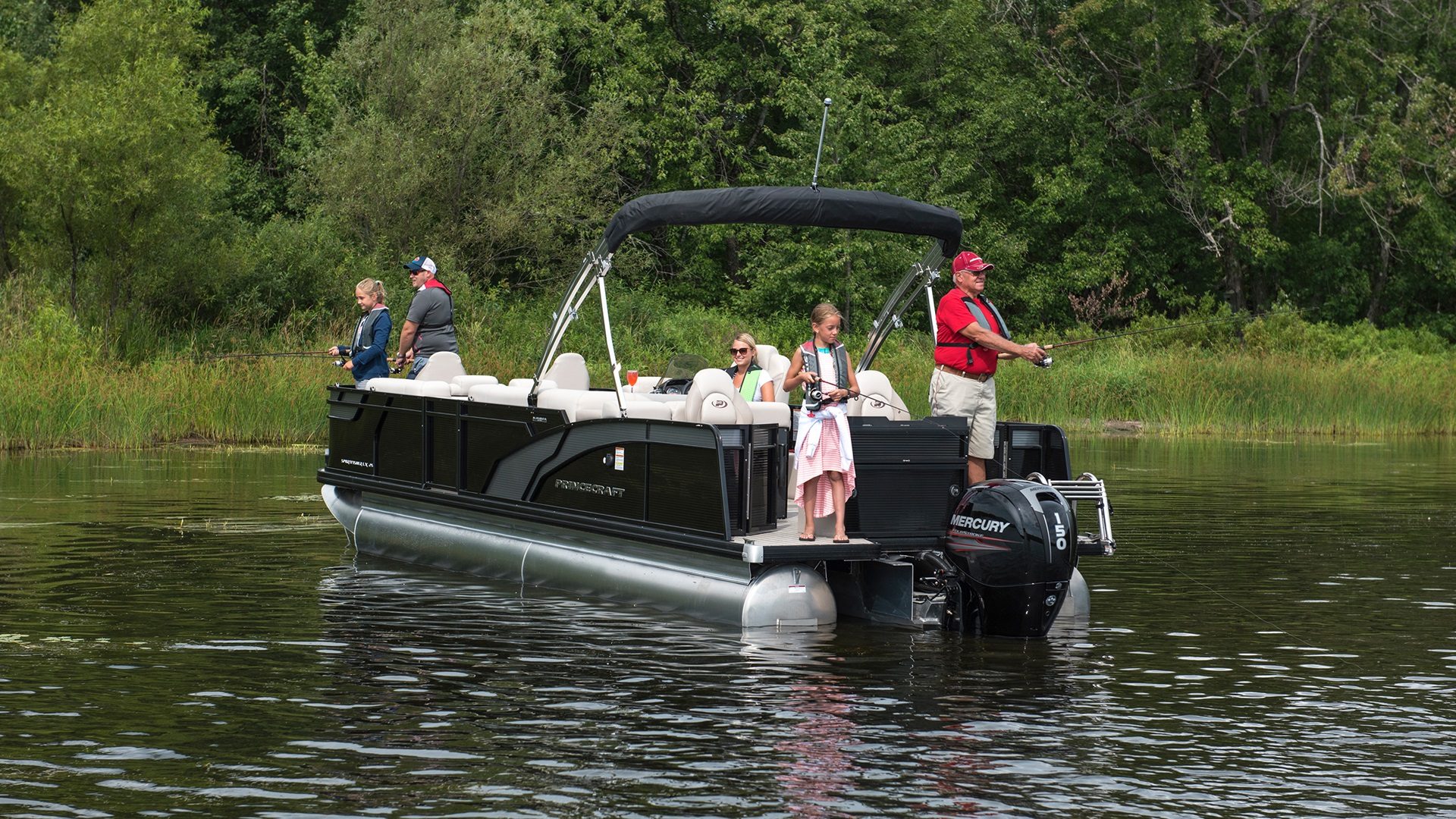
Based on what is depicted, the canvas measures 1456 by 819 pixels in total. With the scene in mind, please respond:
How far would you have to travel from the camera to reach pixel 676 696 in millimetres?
8359

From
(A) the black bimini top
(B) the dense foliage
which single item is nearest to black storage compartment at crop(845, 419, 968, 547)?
(A) the black bimini top

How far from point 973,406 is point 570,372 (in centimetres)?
332

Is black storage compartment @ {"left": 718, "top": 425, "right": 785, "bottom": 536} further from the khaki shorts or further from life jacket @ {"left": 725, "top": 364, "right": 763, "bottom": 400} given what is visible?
life jacket @ {"left": 725, "top": 364, "right": 763, "bottom": 400}

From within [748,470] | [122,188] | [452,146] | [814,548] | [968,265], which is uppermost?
[452,146]

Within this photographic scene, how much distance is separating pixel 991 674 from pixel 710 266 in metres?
29.4

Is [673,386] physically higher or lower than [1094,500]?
higher

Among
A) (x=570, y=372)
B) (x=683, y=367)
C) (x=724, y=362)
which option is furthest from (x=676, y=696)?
(x=724, y=362)

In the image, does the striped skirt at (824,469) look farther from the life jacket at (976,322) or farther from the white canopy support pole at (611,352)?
the life jacket at (976,322)

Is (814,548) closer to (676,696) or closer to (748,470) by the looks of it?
(748,470)

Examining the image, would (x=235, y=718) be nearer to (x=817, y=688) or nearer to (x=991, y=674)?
(x=817, y=688)

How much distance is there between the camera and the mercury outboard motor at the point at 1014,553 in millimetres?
9562

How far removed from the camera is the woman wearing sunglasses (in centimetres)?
1144

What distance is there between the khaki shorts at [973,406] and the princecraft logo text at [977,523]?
88 centimetres

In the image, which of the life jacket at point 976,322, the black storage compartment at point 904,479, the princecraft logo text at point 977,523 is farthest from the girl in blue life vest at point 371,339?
the princecraft logo text at point 977,523
